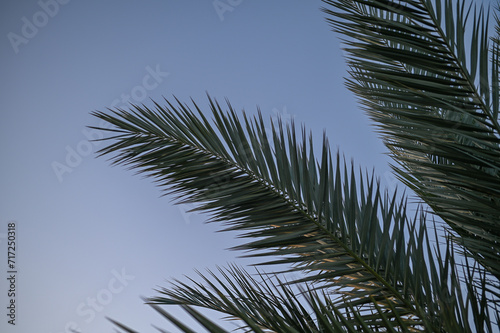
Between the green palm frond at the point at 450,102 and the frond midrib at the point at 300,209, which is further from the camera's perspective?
the green palm frond at the point at 450,102

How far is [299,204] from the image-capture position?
4.34ft

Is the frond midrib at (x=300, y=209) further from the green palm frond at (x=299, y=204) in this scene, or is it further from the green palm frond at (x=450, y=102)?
the green palm frond at (x=450, y=102)

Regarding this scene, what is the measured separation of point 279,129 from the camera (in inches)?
56.9

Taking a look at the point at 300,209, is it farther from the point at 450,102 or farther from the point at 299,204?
the point at 450,102

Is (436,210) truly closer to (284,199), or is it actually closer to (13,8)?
(284,199)

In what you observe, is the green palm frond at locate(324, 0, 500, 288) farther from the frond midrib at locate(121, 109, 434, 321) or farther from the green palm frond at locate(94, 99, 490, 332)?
the frond midrib at locate(121, 109, 434, 321)

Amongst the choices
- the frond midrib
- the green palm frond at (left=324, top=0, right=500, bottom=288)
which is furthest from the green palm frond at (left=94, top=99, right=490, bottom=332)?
the green palm frond at (left=324, top=0, right=500, bottom=288)

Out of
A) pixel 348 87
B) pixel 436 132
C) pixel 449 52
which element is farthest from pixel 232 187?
pixel 348 87

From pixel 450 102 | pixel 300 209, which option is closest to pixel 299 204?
pixel 300 209

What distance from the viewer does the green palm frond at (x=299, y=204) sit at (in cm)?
113

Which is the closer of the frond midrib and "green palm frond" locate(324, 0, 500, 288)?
the frond midrib

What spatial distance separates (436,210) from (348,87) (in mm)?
842

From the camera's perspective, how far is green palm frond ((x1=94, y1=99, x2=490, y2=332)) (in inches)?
44.7

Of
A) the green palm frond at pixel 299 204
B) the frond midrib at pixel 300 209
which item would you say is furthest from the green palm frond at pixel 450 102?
the frond midrib at pixel 300 209
